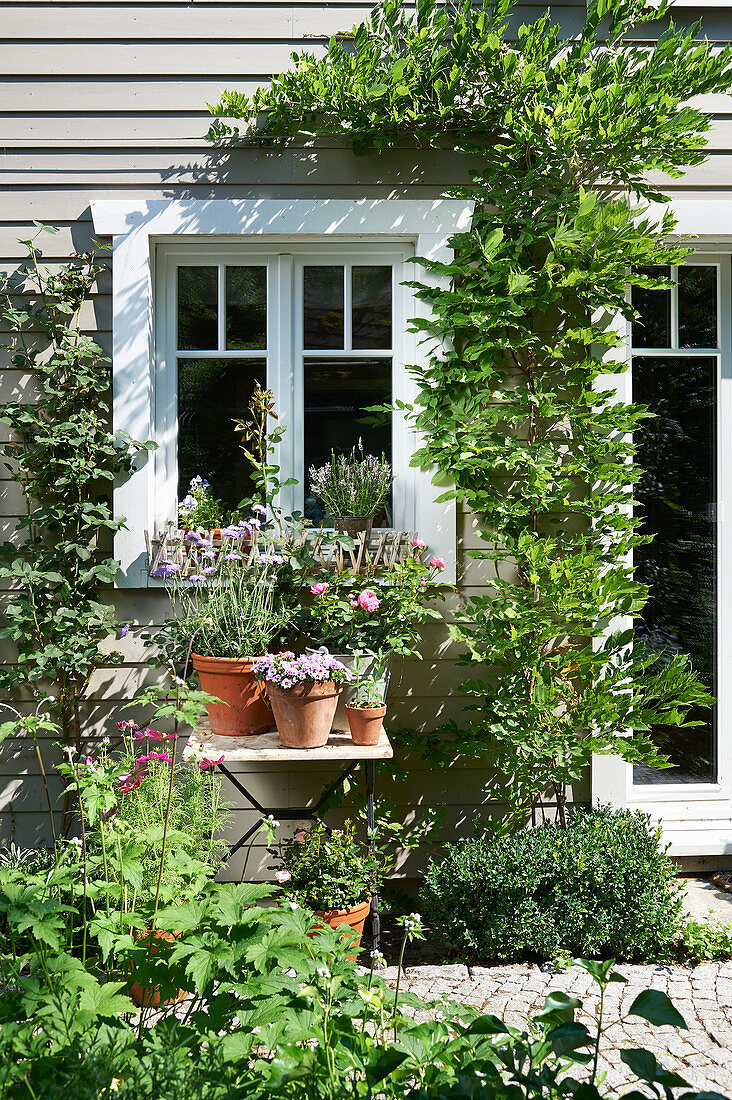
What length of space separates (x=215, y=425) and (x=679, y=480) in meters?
2.06

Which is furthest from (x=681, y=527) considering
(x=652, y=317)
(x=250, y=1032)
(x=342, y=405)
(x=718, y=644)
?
(x=250, y=1032)

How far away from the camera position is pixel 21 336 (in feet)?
10.8

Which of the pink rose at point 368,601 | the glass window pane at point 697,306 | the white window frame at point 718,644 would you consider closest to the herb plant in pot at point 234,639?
the pink rose at point 368,601

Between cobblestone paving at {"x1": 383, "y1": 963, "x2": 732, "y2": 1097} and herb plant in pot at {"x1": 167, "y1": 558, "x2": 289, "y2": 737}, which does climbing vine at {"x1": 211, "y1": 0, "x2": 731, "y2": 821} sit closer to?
cobblestone paving at {"x1": 383, "y1": 963, "x2": 732, "y2": 1097}

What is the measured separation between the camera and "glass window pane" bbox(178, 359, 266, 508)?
11.2 ft

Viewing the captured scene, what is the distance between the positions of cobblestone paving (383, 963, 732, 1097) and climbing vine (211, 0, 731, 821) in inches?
24.5

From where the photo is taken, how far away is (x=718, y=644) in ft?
11.8

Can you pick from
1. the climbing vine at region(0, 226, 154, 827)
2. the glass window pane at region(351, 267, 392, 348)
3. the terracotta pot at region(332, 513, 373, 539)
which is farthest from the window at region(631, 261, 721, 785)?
the climbing vine at region(0, 226, 154, 827)

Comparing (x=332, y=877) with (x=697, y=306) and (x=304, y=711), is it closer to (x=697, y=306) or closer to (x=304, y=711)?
(x=304, y=711)

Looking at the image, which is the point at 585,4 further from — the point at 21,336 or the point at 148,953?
the point at 148,953

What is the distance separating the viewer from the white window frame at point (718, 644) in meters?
3.37

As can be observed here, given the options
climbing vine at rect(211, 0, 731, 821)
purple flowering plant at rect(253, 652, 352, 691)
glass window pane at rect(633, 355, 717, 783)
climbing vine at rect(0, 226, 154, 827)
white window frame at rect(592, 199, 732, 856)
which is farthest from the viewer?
glass window pane at rect(633, 355, 717, 783)

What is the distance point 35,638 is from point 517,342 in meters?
2.28

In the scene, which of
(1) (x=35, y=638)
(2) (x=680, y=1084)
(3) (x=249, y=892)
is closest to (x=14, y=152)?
(1) (x=35, y=638)
